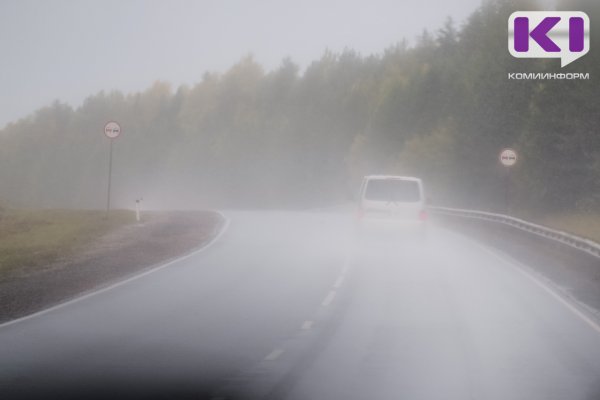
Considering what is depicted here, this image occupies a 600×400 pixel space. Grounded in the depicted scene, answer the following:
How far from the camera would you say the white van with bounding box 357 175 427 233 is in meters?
27.2

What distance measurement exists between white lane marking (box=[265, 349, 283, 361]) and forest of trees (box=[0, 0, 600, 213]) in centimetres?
2142

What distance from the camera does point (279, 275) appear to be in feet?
72.2

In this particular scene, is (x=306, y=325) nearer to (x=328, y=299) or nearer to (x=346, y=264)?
(x=328, y=299)

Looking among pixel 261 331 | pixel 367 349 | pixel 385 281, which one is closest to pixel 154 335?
pixel 261 331

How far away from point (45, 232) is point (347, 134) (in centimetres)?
8735

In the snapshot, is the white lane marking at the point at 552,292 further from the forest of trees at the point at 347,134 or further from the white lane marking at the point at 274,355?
the forest of trees at the point at 347,134

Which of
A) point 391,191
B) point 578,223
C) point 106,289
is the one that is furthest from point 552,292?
point 578,223

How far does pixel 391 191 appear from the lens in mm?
27469

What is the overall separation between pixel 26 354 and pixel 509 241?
816 inches

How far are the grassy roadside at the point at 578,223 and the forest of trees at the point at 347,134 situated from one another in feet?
2.88

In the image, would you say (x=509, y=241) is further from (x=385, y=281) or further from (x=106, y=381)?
(x=106, y=381)

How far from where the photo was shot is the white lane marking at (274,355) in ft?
36.8

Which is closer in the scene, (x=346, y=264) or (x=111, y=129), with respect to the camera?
(x=346, y=264)

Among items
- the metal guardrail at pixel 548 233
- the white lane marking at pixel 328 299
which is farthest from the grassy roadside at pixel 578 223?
the white lane marking at pixel 328 299
